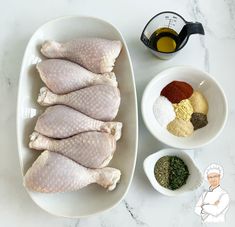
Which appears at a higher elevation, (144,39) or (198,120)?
(144,39)

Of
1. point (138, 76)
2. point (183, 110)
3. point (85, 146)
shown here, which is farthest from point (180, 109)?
point (85, 146)

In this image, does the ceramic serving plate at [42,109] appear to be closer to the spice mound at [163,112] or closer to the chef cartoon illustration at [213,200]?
the spice mound at [163,112]

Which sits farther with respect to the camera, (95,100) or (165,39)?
(165,39)

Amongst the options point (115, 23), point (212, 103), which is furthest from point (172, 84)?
point (115, 23)

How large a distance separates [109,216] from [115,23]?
1.46ft

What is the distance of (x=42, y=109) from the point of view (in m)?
0.99

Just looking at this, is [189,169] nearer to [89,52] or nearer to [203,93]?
[203,93]

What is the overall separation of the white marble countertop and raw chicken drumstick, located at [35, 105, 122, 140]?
0.32 ft

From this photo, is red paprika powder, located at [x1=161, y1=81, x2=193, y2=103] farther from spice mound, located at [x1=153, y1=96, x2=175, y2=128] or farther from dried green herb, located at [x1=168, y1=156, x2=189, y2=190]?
dried green herb, located at [x1=168, y1=156, x2=189, y2=190]

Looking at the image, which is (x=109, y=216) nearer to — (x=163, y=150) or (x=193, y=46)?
(x=163, y=150)

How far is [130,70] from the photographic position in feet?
3.24

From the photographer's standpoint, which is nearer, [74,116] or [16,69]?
[74,116]

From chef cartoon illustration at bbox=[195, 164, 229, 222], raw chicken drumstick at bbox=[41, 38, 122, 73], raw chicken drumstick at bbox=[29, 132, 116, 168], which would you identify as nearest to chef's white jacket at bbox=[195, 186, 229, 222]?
chef cartoon illustration at bbox=[195, 164, 229, 222]

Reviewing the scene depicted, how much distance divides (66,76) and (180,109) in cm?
26
